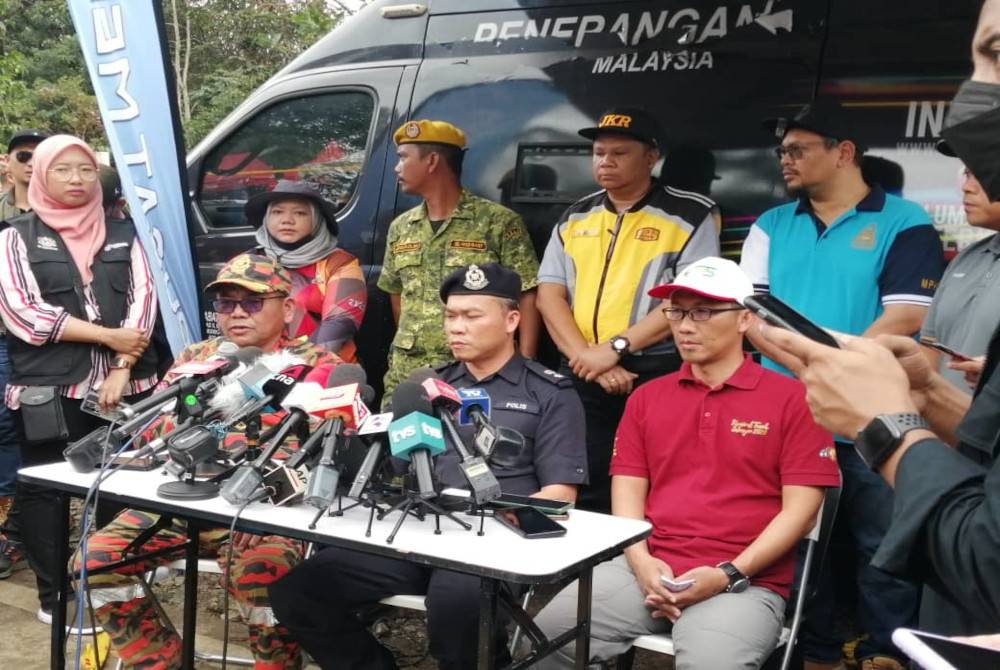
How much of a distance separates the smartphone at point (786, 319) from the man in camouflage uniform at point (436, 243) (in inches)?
97.9

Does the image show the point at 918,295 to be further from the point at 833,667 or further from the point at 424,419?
the point at 424,419

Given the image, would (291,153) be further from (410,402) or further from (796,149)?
(410,402)

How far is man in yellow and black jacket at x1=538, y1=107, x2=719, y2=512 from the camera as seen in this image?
3674mm

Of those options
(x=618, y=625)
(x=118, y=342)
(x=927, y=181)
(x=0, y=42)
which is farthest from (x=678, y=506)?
(x=0, y=42)

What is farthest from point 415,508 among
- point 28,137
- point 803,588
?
point 28,137

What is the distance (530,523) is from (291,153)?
3062 millimetres

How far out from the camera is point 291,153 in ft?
16.2

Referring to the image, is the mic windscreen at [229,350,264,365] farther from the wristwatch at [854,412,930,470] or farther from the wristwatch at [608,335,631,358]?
the wristwatch at [854,412,930,470]

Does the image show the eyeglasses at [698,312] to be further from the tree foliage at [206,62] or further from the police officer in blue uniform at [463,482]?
the tree foliage at [206,62]

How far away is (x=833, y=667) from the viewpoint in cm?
322

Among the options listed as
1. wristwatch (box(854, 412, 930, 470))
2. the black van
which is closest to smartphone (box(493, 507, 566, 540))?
wristwatch (box(854, 412, 930, 470))

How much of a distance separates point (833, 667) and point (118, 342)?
3.10m

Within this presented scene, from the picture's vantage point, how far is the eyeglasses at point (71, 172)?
420 centimetres

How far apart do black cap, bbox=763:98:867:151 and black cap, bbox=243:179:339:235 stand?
6.47ft
